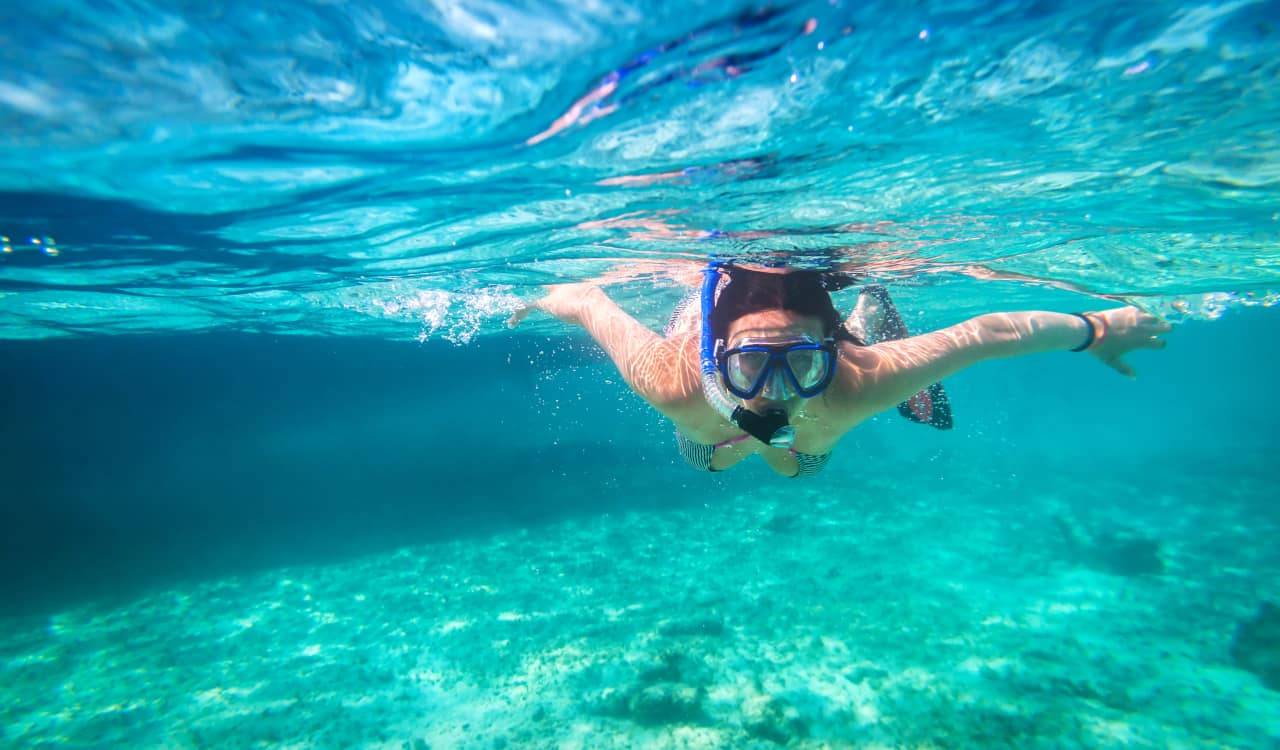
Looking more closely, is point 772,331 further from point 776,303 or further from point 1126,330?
point 1126,330

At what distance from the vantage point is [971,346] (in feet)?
14.8

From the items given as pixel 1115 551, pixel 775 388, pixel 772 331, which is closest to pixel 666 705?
pixel 775 388

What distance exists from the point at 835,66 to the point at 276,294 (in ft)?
48.7

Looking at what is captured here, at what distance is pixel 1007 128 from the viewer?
6031mm

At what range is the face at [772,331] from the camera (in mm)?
3803

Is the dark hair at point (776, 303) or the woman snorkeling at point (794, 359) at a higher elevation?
the dark hair at point (776, 303)

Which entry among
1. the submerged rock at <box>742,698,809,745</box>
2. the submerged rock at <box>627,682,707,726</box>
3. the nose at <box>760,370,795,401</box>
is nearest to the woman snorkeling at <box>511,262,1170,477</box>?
the nose at <box>760,370,795,401</box>

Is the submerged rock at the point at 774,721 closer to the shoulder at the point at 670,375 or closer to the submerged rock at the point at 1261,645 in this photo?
the shoulder at the point at 670,375

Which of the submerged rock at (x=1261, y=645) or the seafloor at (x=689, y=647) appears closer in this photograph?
the seafloor at (x=689, y=647)

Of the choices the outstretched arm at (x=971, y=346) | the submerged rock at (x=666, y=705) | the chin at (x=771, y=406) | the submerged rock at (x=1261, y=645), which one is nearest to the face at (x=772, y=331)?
the chin at (x=771, y=406)

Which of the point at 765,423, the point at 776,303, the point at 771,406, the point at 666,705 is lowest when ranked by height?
the point at 666,705

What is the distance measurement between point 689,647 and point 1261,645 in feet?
40.5

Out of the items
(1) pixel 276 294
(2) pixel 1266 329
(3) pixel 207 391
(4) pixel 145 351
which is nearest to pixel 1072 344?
(1) pixel 276 294

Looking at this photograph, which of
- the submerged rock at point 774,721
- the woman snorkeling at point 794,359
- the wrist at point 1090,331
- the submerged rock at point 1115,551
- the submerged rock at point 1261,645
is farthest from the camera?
the submerged rock at point 1115,551
